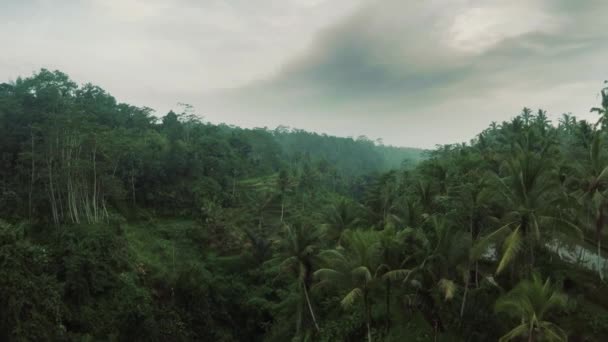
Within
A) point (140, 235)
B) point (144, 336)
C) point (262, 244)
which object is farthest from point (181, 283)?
point (140, 235)

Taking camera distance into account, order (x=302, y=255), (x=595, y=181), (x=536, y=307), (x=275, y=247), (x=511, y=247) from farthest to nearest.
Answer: (x=275, y=247) → (x=302, y=255) → (x=595, y=181) → (x=511, y=247) → (x=536, y=307)

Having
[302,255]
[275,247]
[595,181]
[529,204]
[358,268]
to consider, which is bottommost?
[275,247]

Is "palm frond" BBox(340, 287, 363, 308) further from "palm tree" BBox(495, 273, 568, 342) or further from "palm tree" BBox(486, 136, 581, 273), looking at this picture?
"palm tree" BBox(495, 273, 568, 342)

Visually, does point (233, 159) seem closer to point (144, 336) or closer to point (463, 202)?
point (144, 336)

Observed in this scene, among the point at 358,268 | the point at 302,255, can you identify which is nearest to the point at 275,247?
the point at 302,255

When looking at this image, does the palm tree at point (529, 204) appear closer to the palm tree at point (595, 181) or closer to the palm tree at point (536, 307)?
the palm tree at point (536, 307)

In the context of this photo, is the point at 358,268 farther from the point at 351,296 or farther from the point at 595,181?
the point at 595,181

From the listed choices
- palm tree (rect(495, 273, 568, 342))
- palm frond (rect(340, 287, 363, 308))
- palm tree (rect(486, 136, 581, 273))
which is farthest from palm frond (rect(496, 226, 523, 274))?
palm frond (rect(340, 287, 363, 308))
